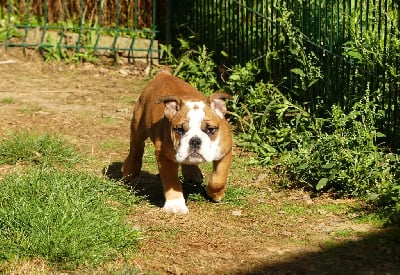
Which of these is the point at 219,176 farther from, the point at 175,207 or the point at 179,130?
the point at 179,130

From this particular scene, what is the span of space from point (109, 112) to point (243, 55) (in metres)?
1.50

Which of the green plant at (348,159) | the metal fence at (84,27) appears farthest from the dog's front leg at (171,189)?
the metal fence at (84,27)

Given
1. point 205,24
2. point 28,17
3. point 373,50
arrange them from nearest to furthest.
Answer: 1. point 373,50
2. point 205,24
3. point 28,17

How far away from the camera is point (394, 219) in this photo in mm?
6152

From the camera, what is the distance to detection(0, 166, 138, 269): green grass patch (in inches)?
216

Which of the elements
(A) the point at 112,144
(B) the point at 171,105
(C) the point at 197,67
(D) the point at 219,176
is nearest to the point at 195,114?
(B) the point at 171,105

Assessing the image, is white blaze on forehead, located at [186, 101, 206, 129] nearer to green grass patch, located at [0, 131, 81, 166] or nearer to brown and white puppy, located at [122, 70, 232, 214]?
brown and white puppy, located at [122, 70, 232, 214]

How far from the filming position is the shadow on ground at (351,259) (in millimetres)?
5555

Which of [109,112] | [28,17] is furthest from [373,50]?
[28,17]

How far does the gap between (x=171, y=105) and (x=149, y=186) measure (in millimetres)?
1129

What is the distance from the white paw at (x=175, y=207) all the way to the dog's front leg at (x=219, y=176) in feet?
0.90

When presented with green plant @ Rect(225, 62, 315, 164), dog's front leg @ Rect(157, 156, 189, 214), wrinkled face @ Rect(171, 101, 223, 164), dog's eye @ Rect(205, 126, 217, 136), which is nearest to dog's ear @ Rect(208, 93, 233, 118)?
wrinkled face @ Rect(171, 101, 223, 164)

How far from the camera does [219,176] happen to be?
6.70 metres

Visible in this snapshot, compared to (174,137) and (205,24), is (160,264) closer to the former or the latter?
(174,137)
